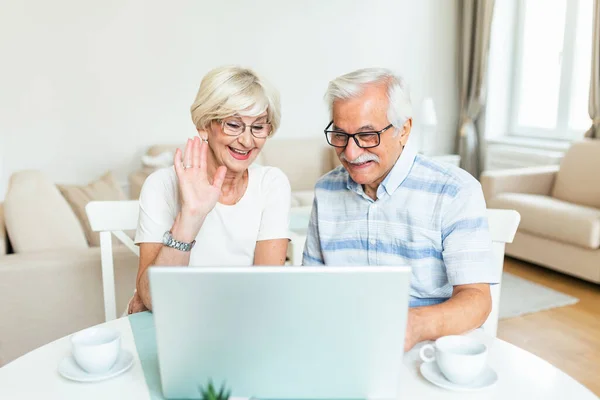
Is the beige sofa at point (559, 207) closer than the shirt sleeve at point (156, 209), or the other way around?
the shirt sleeve at point (156, 209)

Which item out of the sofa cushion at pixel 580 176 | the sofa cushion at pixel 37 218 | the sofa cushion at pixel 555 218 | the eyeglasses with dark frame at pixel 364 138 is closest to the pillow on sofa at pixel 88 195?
the sofa cushion at pixel 37 218

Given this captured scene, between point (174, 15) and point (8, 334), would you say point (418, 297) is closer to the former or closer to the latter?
point (8, 334)

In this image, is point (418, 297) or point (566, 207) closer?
point (418, 297)

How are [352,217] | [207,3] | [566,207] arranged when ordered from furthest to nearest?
1. [207,3]
2. [566,207]
3. [352,217]

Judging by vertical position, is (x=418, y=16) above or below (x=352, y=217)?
above

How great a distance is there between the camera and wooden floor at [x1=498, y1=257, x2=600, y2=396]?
2.42m

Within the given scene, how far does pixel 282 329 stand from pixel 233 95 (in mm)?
789

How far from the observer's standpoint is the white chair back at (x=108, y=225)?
5.52ft

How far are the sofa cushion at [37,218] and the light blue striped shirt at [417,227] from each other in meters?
1.20

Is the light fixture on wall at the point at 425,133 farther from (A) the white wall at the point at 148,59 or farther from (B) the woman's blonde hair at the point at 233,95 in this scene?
(B) the woman's blonde hair at the point at 233,95

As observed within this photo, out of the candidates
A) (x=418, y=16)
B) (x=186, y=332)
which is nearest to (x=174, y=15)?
(x=418, y=16)

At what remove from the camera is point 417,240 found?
53.3 inches

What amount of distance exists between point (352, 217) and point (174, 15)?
3.37 m

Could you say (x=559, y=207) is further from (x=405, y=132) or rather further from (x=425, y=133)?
(x=405, y=132)
